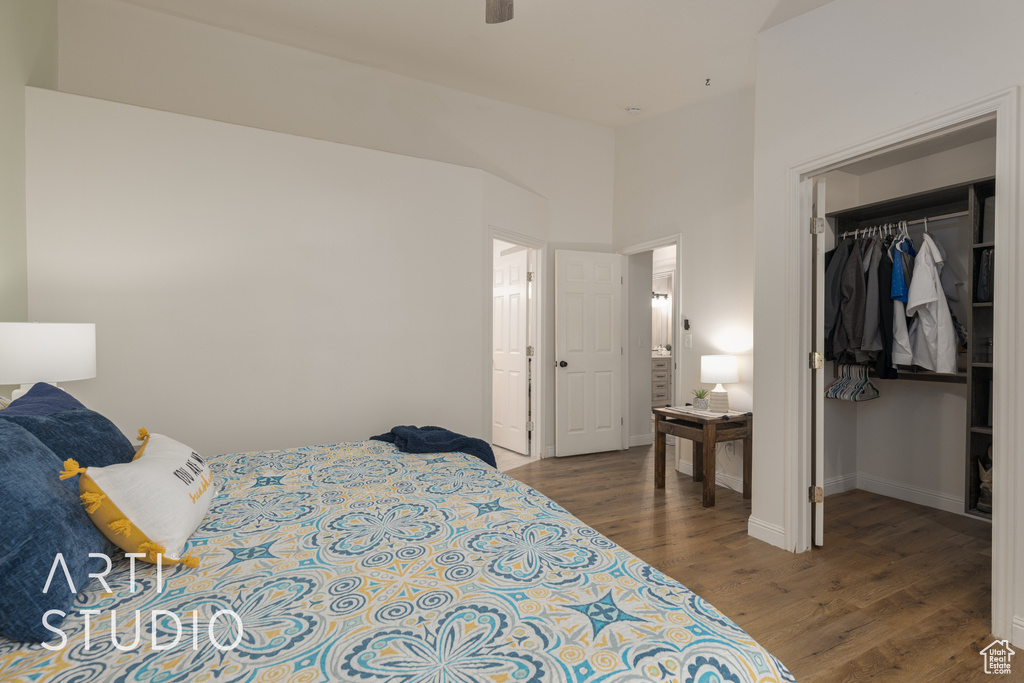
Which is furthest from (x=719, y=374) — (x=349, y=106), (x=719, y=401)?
(x=349, y=106)

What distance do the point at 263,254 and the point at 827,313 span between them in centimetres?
376

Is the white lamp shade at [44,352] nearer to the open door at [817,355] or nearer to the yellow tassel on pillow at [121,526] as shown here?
the yellow tassel on pillow at [121,526]

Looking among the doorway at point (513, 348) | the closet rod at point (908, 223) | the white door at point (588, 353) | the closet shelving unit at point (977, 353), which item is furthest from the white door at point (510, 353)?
the closet shelving unit at point (977, 353)

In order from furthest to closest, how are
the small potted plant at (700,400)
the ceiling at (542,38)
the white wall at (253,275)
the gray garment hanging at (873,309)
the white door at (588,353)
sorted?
the white door at (588,353), the small potted plant at (700,400), the gray garment hanging at (873,309), the ceiling at (542,38), the white wall at (253,275)

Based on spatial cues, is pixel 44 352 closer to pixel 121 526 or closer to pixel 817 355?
pixel 121 526

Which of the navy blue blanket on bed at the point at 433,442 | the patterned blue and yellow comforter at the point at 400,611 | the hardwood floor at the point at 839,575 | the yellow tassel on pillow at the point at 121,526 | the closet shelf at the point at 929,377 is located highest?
the closet shelf at the point at 929,377

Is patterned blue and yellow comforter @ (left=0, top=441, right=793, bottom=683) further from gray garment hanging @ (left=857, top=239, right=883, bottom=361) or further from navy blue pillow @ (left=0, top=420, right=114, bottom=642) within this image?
gray garment hanging @ (left=857, top=239, right=883, bottom=361)

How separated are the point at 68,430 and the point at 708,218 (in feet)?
13.6

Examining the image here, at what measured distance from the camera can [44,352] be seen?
205 cm

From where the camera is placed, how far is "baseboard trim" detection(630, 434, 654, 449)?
5266 millimetres

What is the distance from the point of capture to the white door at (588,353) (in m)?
4.75

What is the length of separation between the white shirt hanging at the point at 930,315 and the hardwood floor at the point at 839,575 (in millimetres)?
1028

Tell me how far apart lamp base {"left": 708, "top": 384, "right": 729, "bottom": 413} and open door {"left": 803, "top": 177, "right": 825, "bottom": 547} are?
3.22 ft

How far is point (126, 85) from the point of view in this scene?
10.6 feet
